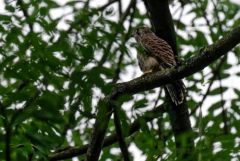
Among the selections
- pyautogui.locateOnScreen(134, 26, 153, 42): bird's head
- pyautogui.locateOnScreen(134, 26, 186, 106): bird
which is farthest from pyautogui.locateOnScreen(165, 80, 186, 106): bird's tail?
pyautogui.locateOnScreen(134, 26, 153, 42): bird's head

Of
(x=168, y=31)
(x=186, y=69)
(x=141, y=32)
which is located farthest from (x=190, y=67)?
(x=141, y=32)

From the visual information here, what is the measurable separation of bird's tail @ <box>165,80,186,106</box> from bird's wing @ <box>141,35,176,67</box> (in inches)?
14.3

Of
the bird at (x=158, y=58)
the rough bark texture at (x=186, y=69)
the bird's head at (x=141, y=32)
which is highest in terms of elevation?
the bird's head at (x=141, y=32)

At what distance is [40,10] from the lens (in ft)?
12.1

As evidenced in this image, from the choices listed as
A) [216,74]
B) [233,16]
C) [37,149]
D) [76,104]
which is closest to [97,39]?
[76,104]

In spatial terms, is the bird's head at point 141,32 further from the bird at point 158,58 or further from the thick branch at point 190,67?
the thick branch at point 190,67

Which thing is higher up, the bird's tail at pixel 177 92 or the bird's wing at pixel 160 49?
the bird's wing at pixel 160 49

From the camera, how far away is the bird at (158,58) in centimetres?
533

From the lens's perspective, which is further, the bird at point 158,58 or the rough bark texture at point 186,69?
the bird at point 158,58

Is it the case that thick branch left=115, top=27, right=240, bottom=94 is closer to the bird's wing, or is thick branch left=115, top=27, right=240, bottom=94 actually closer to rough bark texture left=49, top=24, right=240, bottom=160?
rough bark texture left=49, top=24, right=240, bottom=160

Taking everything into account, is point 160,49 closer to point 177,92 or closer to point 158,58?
point 158,58

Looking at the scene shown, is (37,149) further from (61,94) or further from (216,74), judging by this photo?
(216,74)

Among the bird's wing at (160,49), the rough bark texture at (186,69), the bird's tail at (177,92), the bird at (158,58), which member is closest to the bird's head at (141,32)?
the bird at (158,58)

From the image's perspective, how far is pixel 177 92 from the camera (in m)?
5.32
